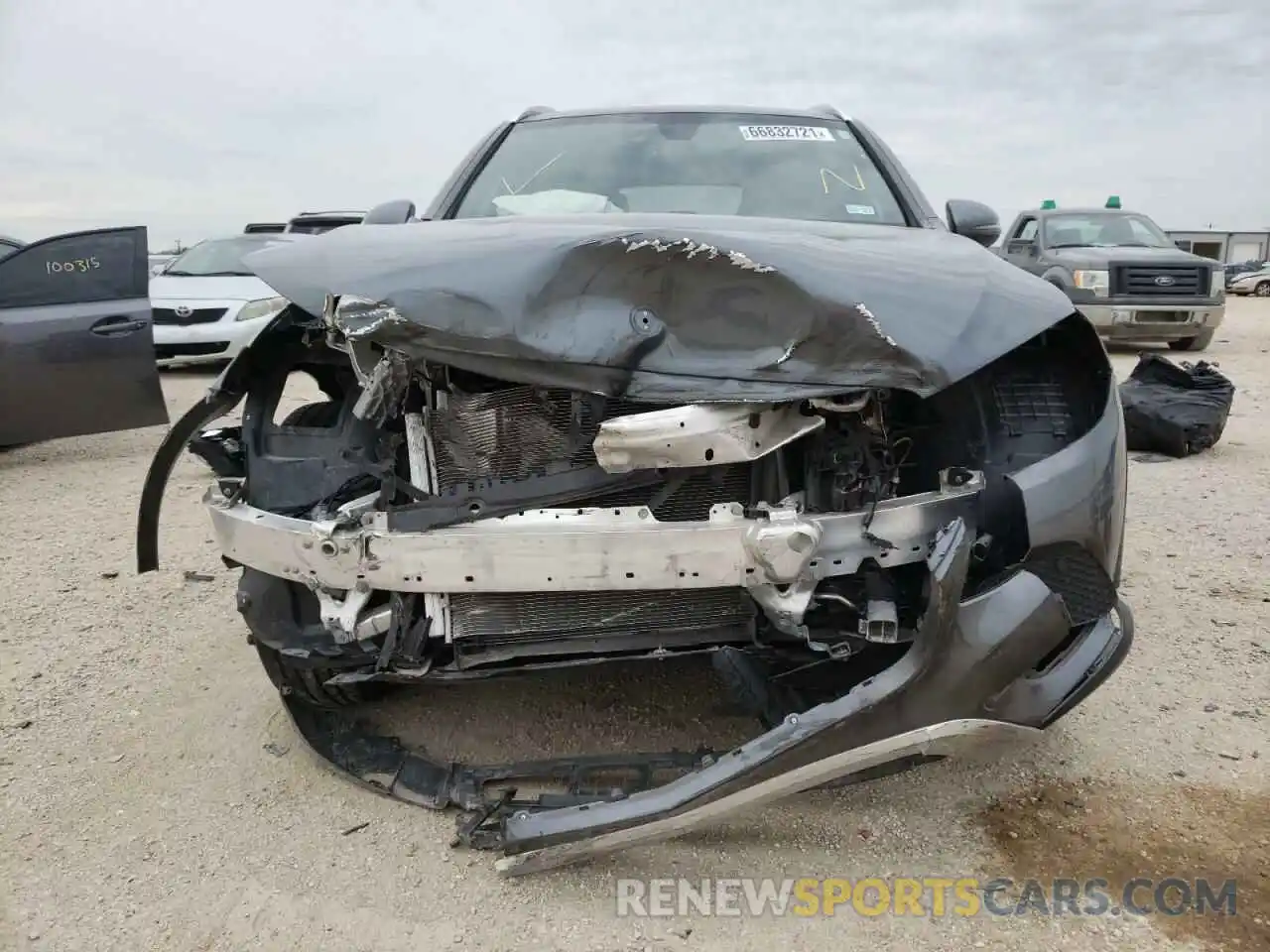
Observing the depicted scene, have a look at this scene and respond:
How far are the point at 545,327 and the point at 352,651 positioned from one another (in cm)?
96

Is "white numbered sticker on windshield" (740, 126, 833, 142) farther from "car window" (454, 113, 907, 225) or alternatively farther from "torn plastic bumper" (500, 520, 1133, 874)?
"torn plastic bumper" (500, 520, 1133, 874)

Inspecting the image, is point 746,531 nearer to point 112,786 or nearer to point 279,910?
point 279,910

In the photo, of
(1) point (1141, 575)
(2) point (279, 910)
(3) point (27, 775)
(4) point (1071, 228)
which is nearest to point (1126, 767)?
(1) point (1141, 575)

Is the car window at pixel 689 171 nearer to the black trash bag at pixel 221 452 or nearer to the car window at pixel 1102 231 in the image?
the black trash bag at pixel 221 452

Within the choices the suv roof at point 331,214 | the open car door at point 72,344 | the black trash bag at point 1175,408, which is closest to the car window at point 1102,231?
the black trash bag at point 1175,408

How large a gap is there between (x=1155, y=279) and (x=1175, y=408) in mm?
5379

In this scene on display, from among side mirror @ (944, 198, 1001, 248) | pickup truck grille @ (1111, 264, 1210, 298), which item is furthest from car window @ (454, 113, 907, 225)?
pickup truck grille @ (1111, 264, 1210, 298)

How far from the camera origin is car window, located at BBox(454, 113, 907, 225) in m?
3.31

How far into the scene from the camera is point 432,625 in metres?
2.25

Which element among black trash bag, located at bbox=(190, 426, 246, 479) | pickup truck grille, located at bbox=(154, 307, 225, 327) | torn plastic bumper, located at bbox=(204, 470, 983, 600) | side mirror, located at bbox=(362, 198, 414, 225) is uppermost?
side mirror, located at bbox=(362, 198, 414, 225)

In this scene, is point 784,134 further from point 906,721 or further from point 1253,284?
point 1253,284

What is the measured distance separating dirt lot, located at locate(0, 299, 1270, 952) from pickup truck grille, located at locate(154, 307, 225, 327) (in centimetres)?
619

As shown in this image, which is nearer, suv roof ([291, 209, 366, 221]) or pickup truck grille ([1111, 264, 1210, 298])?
pickup truck grille ([1111, 264, 1210, 298])

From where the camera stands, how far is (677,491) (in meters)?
2.17
